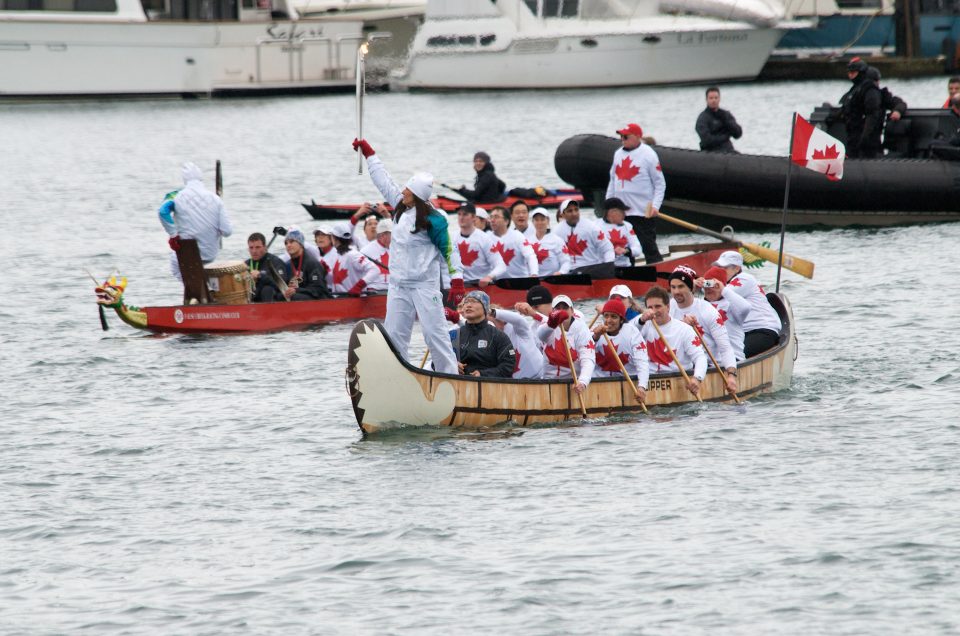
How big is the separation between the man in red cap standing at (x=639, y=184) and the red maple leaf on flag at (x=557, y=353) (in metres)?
7.39

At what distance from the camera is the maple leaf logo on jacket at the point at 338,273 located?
21297 millimetres

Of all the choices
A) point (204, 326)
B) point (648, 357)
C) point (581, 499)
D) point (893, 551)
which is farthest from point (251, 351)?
point (893, 551)

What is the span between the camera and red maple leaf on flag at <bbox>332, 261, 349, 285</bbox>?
69.9 ft

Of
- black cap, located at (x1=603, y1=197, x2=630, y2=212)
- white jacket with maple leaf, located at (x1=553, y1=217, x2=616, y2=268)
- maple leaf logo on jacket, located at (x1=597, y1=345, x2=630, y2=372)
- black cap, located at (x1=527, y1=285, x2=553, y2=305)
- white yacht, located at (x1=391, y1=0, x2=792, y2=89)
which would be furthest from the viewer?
white yacht, located at (x1=391, y1=0, x2=792, y2=89)

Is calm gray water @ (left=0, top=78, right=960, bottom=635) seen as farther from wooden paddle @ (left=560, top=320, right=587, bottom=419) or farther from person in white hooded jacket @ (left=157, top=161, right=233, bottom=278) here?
person in white hooded jacket @ (left=157, top=161, right=233, bottom=278)

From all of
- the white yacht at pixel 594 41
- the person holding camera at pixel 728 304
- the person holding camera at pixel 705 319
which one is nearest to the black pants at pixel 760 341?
the person holding camera at pixel 728 304

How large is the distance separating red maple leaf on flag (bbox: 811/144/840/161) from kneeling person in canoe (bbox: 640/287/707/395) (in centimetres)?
386

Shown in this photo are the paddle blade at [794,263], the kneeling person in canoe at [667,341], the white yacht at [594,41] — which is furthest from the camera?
the white yacht at [594,41]

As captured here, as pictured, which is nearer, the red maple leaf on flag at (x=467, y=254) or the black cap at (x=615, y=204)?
the red maple leaf on flag at (x=467, y=254)

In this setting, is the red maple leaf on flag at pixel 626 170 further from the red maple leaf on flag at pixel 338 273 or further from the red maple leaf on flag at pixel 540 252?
the red maple leaf on flag at pixel 338 273

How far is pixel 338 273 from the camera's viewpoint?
2134 centimetres

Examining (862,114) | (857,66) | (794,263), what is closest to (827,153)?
(794,263)

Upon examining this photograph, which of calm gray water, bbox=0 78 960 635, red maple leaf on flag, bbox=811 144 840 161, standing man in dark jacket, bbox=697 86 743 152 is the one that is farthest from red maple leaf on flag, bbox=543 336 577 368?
standing man in dark jacket, bbox=697 86 743 152

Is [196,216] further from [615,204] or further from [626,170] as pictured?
[626,170]
